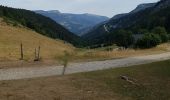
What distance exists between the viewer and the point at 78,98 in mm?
17719

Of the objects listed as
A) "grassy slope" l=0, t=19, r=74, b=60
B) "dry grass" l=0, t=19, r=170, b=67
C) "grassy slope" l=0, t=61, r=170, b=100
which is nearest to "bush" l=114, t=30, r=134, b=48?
"grassy slope" l=0, t=19, r=74, b=60

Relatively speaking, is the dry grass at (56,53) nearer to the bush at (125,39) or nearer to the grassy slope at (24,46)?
the grassy slope at (24,46)

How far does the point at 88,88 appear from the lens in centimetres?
1967

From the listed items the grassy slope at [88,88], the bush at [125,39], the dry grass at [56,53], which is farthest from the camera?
the bush at [125,39]

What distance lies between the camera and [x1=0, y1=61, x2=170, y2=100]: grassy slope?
699 inches

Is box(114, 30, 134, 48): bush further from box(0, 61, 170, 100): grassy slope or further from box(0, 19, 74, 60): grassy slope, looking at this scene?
box(0, 61, 170, 100): grassy slope

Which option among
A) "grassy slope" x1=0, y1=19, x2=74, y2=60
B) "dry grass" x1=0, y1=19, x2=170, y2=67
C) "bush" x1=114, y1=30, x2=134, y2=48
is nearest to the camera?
"dry grass" x1=0, y1=19, x2=170, y2=67

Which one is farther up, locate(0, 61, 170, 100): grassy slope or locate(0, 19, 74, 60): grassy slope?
locate(0, 61, 170, 100): grassy slope

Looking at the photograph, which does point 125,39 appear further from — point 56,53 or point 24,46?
point 56,53

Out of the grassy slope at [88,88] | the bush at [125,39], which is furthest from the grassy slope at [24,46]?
the bush at [125,39]

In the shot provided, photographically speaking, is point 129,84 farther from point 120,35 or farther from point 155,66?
point 120,35

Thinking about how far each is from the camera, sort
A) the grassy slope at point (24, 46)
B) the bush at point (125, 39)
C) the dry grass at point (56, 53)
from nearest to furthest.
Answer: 1. the dry grass at point (56, 53)
2. the grassy slope at point (24, 46)
3. the bush at point (125, 39)

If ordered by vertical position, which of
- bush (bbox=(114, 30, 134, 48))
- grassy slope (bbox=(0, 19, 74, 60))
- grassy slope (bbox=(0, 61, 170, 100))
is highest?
grassy slope (bbox=(0, 61, 170, 100))

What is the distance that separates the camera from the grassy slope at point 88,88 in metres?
17.8
